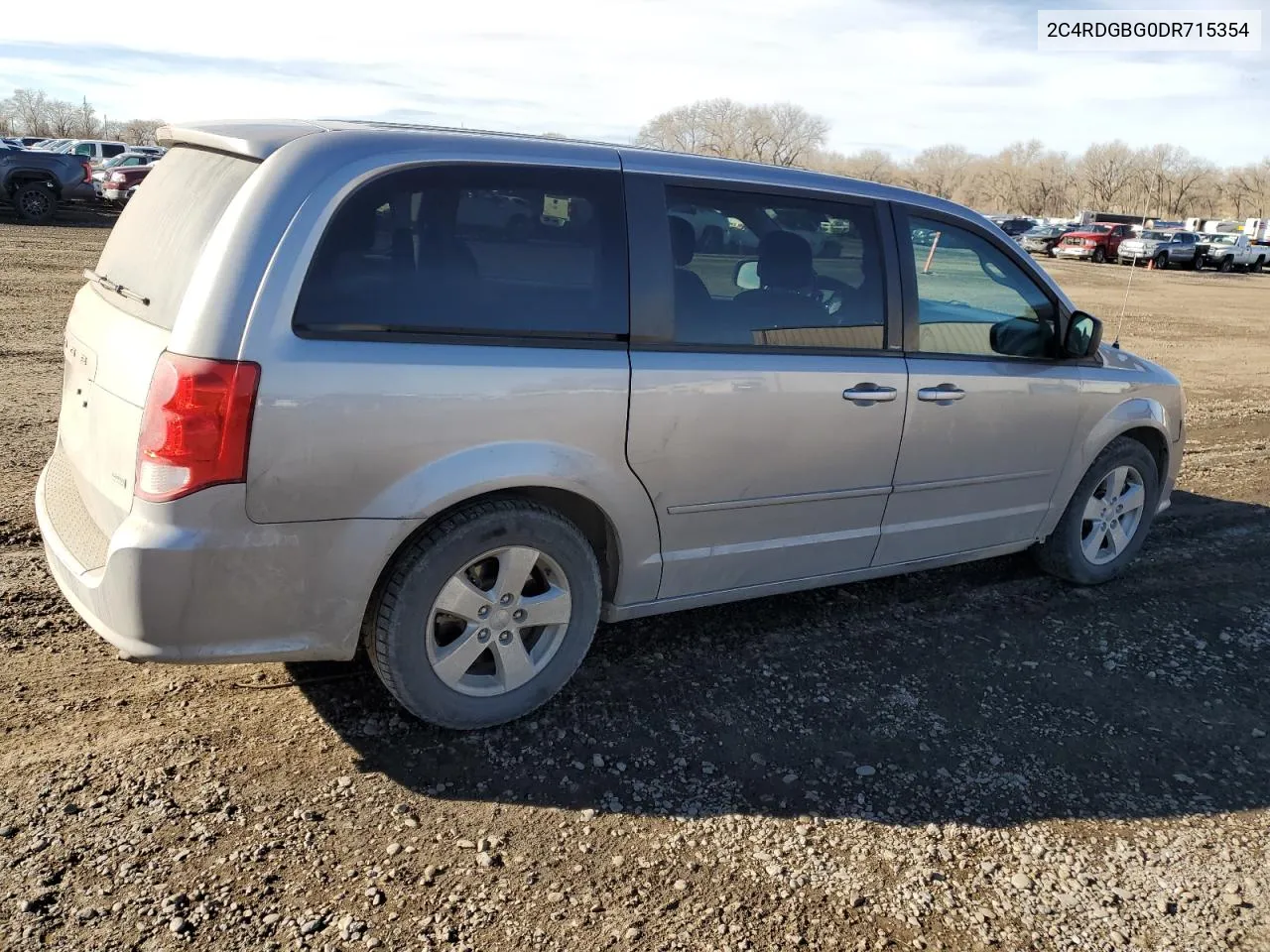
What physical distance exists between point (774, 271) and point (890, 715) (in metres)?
1.71

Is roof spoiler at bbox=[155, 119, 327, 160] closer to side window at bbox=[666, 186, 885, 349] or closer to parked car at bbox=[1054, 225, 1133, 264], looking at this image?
side window at bbox=[666, 186, 885, 349]

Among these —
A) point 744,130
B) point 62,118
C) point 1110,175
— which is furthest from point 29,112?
point 1110,175

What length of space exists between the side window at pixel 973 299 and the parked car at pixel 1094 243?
39.7 metres

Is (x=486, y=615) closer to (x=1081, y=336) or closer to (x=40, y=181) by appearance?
(x=1081, y=336)

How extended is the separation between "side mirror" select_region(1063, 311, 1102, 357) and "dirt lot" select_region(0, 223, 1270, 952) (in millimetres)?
1240

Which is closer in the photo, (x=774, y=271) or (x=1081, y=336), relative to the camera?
(x=774, y=271)

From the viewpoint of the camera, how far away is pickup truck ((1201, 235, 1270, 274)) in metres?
41.7

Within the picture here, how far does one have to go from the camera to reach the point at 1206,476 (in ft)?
24.6

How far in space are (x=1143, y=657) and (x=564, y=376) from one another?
9.64 feet

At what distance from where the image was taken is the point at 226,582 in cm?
289

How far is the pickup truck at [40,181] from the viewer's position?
20922 mm

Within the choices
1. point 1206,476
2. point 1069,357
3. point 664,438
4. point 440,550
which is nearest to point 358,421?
point 440,550

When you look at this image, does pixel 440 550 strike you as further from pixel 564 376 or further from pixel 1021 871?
pixel 1021 871

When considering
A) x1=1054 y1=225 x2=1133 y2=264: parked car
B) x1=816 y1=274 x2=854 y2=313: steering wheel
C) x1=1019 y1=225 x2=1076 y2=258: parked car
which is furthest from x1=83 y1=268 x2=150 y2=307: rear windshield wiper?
x1=1019 y1=225 x2=1076 y2=258: parked car
